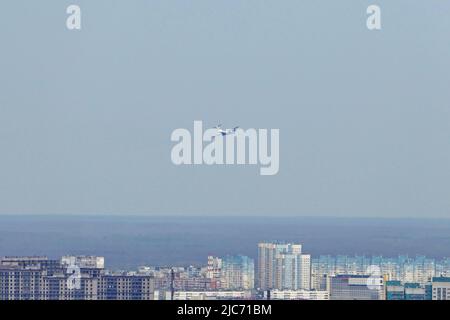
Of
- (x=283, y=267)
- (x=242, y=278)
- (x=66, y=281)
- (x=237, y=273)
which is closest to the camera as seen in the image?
(x=66, y=281)

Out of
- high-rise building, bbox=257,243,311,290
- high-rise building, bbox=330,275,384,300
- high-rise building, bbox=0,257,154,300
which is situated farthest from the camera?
high-rise building, bbox=257,243,311,290

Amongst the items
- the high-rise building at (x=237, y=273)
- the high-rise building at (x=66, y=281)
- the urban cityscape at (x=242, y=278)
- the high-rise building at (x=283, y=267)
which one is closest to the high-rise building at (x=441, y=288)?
the urban cityscape at (x=242, y=278)

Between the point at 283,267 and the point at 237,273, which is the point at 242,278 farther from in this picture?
the point at 283,267

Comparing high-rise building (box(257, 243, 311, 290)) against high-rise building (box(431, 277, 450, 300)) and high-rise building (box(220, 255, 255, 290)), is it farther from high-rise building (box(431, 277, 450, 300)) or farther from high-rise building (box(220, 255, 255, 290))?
high-rise building (box(431, 277, 450, 300))

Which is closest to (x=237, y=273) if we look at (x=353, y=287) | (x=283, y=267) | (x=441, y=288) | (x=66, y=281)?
(x=283, y=267)

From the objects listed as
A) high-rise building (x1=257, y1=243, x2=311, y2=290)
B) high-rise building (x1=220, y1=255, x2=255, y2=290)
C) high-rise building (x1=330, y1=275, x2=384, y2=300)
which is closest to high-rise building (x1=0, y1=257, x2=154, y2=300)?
high-rise building (x1=220, y1=255, x2=255, y2=290)
